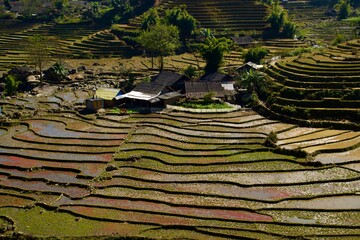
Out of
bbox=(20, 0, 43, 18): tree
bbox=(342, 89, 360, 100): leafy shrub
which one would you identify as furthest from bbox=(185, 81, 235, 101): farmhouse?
bbox=(20, 0, 43, 18): tree

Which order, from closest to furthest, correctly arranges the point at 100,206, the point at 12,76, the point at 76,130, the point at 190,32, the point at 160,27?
1. the point at 100,206
2. the point at 76,130
3. the point at 12,76
4. the point at 160,27
5. the point at 190,32

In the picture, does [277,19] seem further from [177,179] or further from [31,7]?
[177,179]

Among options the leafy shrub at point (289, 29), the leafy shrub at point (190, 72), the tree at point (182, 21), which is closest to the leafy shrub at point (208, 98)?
the leafy shrub at point (190, 72)

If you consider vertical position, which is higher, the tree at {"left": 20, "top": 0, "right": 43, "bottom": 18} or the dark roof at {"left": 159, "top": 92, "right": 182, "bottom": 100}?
the tree at {"left": 20, "top": 0, "right": 43, "bottom": 18}

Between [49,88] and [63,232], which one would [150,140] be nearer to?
[63,232]

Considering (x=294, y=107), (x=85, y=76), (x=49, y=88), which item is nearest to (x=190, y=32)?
(x=85, y=76)

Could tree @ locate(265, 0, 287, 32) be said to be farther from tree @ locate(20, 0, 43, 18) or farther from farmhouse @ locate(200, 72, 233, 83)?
tree @ locate(20, 0, 43, 18)
